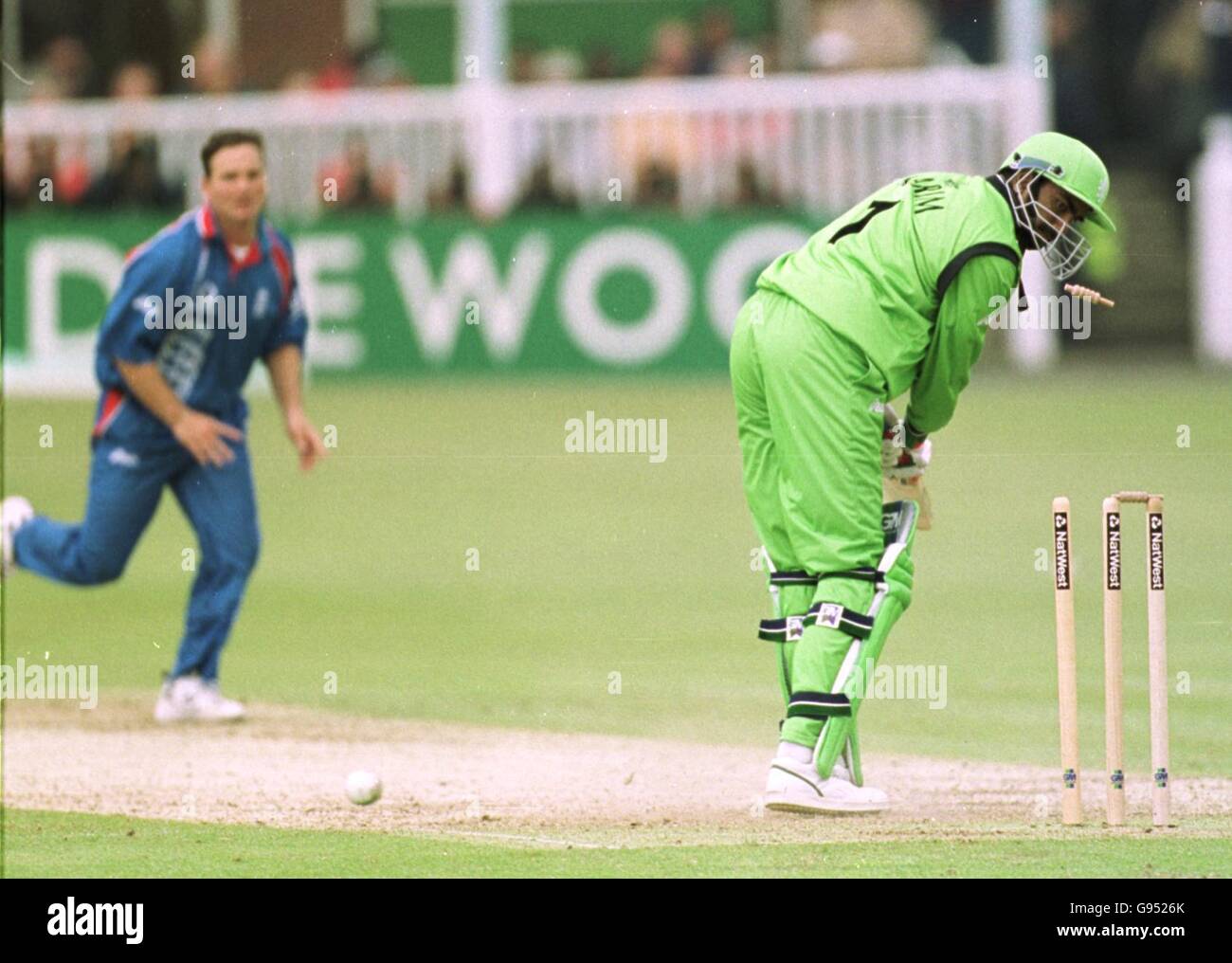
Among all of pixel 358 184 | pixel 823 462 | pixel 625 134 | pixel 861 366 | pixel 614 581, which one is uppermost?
pixel 625 134

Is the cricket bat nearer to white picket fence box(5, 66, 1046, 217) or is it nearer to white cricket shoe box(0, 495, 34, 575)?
white cricket shoe box(0, 495, 34, 575)

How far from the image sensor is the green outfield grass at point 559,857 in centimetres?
729

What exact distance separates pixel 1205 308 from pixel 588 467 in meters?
8.77

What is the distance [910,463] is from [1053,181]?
3.81 ft

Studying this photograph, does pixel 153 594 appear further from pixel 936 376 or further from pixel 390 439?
pixel 936 376

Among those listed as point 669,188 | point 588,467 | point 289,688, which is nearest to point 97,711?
point 289,688

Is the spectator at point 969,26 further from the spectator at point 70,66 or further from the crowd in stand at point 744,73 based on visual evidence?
the spectator at point 70,66

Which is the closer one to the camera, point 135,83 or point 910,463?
point 910,463

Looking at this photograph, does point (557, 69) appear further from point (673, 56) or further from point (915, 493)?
point (915, 493)

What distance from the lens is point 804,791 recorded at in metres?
7.96

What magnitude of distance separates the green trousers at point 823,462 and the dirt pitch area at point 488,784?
0.56m

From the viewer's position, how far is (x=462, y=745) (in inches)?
388
